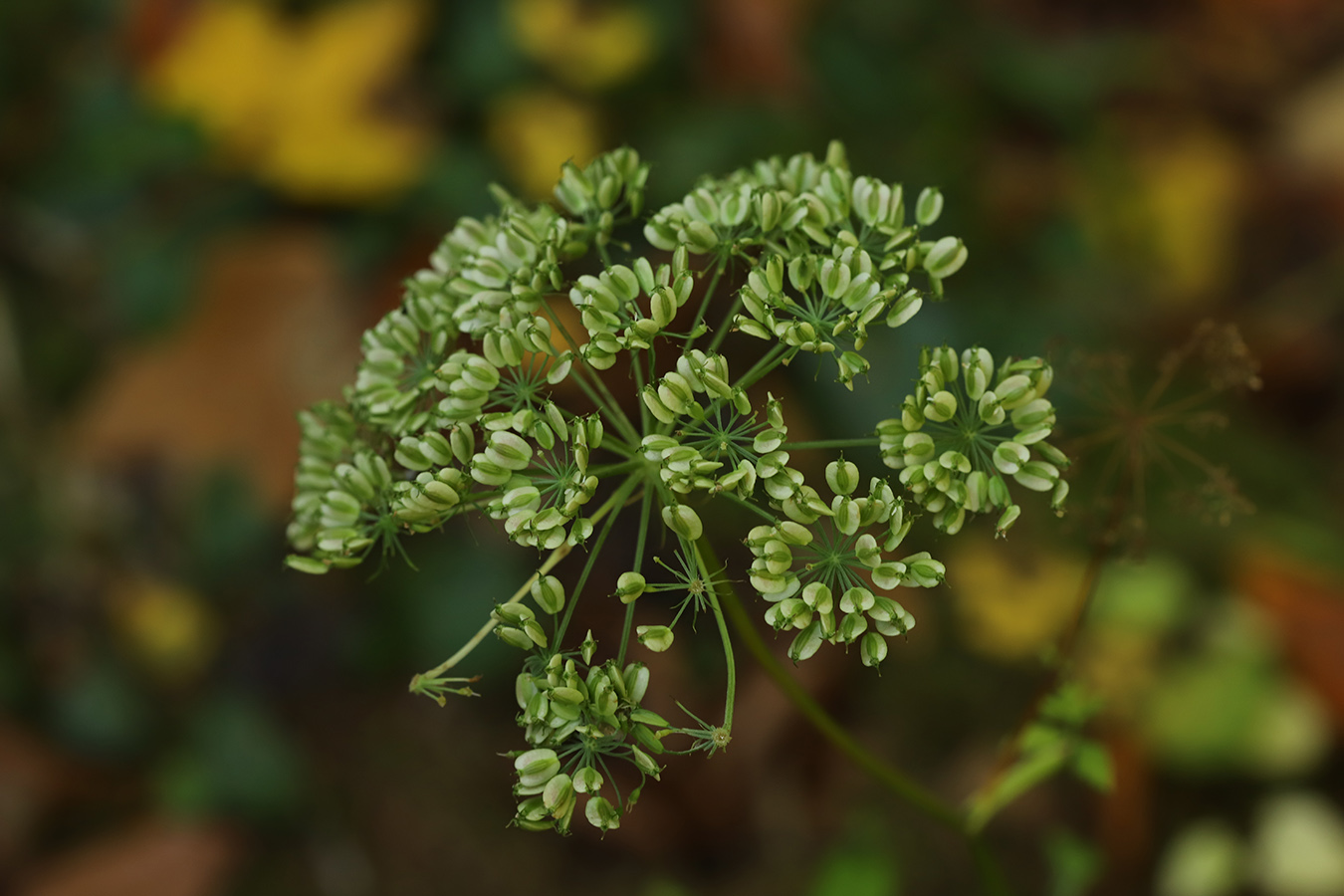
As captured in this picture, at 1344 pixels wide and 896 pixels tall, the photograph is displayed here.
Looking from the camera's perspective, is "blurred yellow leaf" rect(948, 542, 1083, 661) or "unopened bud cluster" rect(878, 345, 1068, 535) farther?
"blurred yellow leaf" rect(948, 542, 1083, 661)

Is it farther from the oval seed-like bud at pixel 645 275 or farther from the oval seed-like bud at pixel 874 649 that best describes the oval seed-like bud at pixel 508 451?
the oval seed-like bud at pixel 874 649

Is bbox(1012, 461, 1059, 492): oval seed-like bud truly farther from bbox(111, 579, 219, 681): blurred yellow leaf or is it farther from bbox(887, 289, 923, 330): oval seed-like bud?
bbox(111, 579, 219, 681): blurred yellow leaf

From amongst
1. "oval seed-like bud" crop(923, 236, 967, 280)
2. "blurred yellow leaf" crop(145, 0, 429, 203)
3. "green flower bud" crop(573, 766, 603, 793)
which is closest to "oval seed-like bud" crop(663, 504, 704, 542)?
"green flower bud" crop(573, 766, 603, 793)

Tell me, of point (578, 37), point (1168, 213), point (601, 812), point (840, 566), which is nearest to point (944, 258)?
point (840, 566)

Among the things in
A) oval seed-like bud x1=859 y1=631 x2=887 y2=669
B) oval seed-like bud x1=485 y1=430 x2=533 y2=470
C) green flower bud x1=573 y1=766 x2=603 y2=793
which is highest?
oval seed-like bud x1=485 y1=430 x2=533 y2=470

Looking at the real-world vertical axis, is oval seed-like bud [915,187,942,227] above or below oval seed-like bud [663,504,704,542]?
above

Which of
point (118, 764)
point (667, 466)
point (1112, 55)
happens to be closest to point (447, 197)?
point (118, 764)

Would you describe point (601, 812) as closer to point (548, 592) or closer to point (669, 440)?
point (548, 592)
